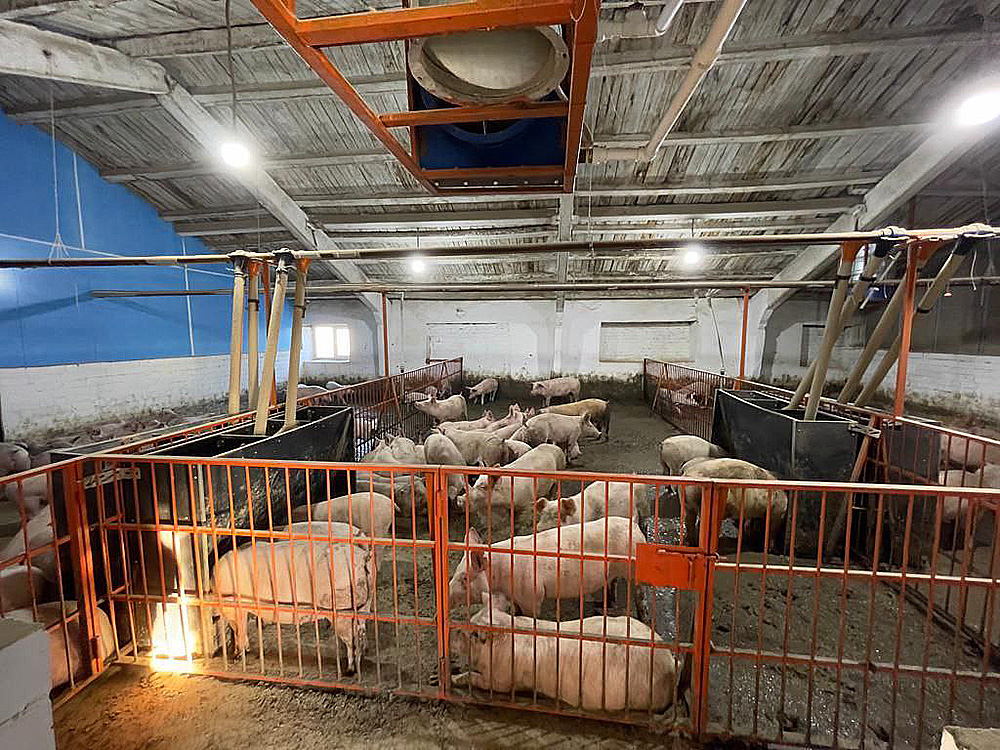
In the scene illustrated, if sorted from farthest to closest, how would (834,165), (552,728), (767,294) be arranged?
1. (767,294)
2. (834,165)
3. (552,728)

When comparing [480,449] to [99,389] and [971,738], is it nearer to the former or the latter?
[971,738]

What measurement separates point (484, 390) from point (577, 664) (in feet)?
39.5

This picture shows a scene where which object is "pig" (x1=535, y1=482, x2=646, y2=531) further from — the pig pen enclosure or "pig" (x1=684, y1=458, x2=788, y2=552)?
"pig" (x1=684, y1=458, x2=788, y2=552)

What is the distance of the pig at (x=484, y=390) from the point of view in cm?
1449

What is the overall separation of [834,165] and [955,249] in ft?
16.7

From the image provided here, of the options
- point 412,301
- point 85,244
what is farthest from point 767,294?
point 85,244

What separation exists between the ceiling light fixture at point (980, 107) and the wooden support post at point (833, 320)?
3.24 metres

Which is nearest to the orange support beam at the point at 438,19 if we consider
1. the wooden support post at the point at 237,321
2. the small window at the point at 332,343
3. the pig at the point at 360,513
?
the wooden support post at the point at 237,321

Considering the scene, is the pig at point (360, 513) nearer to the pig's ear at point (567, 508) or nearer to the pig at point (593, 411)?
the pig's ear at point (567, 508)

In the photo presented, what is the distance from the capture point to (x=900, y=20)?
4812 millimetres

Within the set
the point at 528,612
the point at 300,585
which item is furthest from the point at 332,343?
the point at 528,612

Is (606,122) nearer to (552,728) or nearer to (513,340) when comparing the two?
(552,728)

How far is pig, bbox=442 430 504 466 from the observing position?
742cm

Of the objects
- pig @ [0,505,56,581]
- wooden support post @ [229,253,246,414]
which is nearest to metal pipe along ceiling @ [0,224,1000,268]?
wooden support post @ [229,253,246,414]
